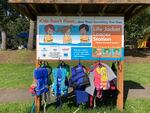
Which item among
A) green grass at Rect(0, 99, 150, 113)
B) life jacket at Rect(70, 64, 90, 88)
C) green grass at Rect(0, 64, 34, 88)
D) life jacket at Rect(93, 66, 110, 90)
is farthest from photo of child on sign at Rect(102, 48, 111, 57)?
green grass at Rect(0, 64, 34, 88)

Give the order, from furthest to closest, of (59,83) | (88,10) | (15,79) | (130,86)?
(15,79), (130,86), (88,10), (59,83)

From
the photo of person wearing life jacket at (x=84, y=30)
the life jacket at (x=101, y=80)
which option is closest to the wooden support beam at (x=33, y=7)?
the photo of person wearing life jacket at (x=84, y=30)

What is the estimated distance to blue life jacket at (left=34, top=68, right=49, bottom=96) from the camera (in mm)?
8359

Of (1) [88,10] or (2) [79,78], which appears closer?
(2) [79,78]

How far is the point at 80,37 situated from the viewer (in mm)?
8805

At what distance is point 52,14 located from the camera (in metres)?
8.87

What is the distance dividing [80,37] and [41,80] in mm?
1316

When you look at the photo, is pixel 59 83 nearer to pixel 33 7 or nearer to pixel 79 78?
pixel 79 78

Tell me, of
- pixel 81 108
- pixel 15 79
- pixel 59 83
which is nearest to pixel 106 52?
pixel 59 83

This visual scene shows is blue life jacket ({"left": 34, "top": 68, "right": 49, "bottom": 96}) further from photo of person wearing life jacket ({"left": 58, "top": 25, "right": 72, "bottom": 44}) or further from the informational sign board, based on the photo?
photo of person wearing life jacket ({"left": 58, "top": 25, "right": 72, "bottom": 44})

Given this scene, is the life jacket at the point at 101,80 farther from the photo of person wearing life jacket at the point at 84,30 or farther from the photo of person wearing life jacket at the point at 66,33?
the photo of person wearing life jacket at the point at 66,33

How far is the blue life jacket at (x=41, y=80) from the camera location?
27.4ft

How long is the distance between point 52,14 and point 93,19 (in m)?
0.93

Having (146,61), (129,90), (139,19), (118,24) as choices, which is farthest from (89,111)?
(139,19)
